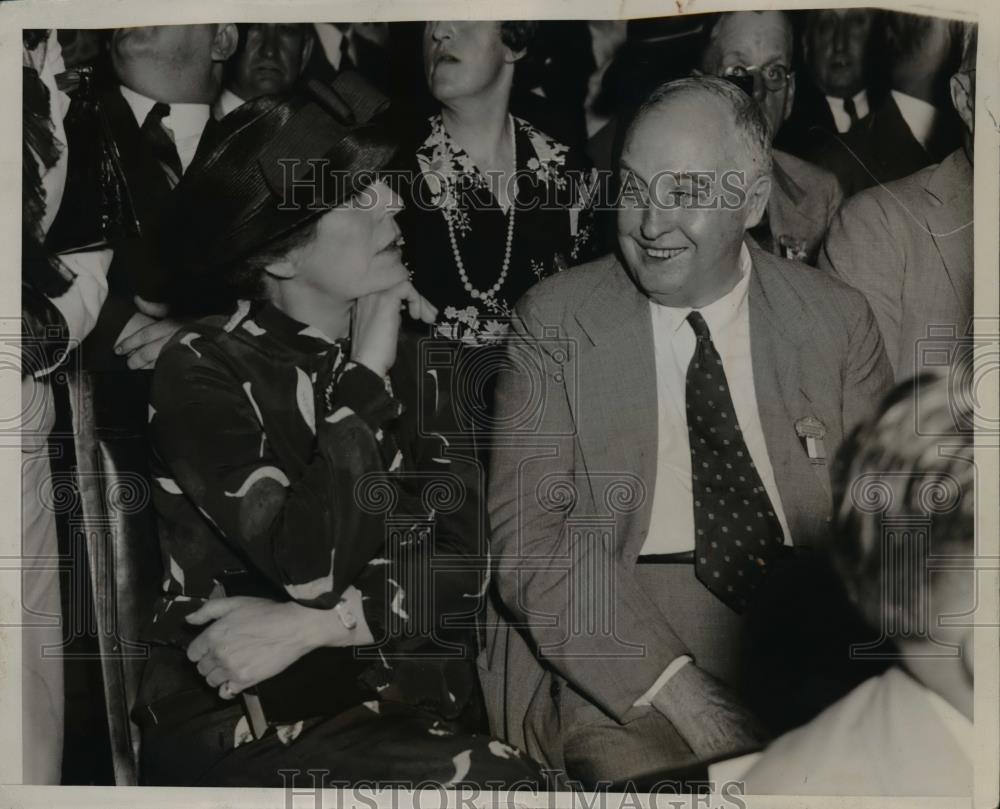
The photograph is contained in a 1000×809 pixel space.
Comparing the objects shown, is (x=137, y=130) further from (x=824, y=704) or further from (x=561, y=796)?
(x=824, y=704)

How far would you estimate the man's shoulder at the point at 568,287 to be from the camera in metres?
2.18

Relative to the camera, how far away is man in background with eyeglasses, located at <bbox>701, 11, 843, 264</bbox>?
7.12 feet

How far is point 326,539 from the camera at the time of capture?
215 cm

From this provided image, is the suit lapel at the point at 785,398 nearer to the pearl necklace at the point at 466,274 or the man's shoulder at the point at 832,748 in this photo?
the man's shoulder at the point at 832,748

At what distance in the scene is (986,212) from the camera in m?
2.19

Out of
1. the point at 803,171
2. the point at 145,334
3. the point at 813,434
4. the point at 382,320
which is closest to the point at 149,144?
the point at 145,334

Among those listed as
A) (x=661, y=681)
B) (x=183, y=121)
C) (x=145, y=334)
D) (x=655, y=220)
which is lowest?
(x=661, y=681)

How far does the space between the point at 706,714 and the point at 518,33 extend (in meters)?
1.41

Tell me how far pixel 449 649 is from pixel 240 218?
0.96 m

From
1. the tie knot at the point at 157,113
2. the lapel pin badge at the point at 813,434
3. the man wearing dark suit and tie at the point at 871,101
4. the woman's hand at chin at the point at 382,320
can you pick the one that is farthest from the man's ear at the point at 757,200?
the tie knot at the point at 157,113

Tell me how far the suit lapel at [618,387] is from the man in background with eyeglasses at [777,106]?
30 centimetres

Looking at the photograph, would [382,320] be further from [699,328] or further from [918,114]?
[918,114]

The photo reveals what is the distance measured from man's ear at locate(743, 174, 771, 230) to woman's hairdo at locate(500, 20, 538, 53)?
21.1 inches

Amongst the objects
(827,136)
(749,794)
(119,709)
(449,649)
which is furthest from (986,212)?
(119,709)
